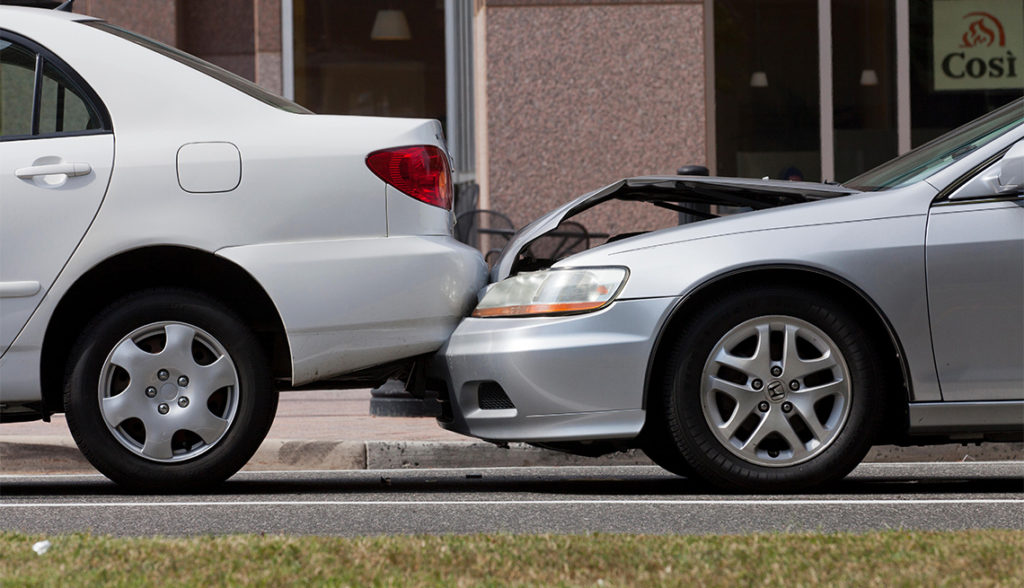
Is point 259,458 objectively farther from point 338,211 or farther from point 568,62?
point 568,62

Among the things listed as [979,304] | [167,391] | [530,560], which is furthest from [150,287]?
[979,304]

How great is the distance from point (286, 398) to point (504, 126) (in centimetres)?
316

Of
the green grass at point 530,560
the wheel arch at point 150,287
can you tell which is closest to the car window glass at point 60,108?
the wheel arch at point 150,287

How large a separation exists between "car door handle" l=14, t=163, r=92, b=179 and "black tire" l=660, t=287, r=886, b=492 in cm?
223

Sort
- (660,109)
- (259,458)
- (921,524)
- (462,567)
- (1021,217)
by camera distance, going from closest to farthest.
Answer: (462,567) → (921,524) → (1021,217) → (259,458) → (660,109)

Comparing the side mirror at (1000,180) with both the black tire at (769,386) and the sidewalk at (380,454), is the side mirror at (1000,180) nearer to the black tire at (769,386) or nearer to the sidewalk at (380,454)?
the black tire at (769,386)

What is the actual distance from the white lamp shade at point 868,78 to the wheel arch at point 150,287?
286 inches

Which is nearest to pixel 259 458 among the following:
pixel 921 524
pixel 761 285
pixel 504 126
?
pixel 761 285

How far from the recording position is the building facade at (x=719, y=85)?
1184cm

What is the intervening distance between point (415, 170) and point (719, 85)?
22.0 ft

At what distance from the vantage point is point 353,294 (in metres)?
5.59

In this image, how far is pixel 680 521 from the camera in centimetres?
480

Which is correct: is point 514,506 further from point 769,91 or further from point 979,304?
point 769,91

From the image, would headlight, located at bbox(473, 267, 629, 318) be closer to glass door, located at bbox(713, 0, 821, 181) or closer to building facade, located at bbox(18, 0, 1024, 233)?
building facade, located at bbox(18, 0, 1024, 233)
